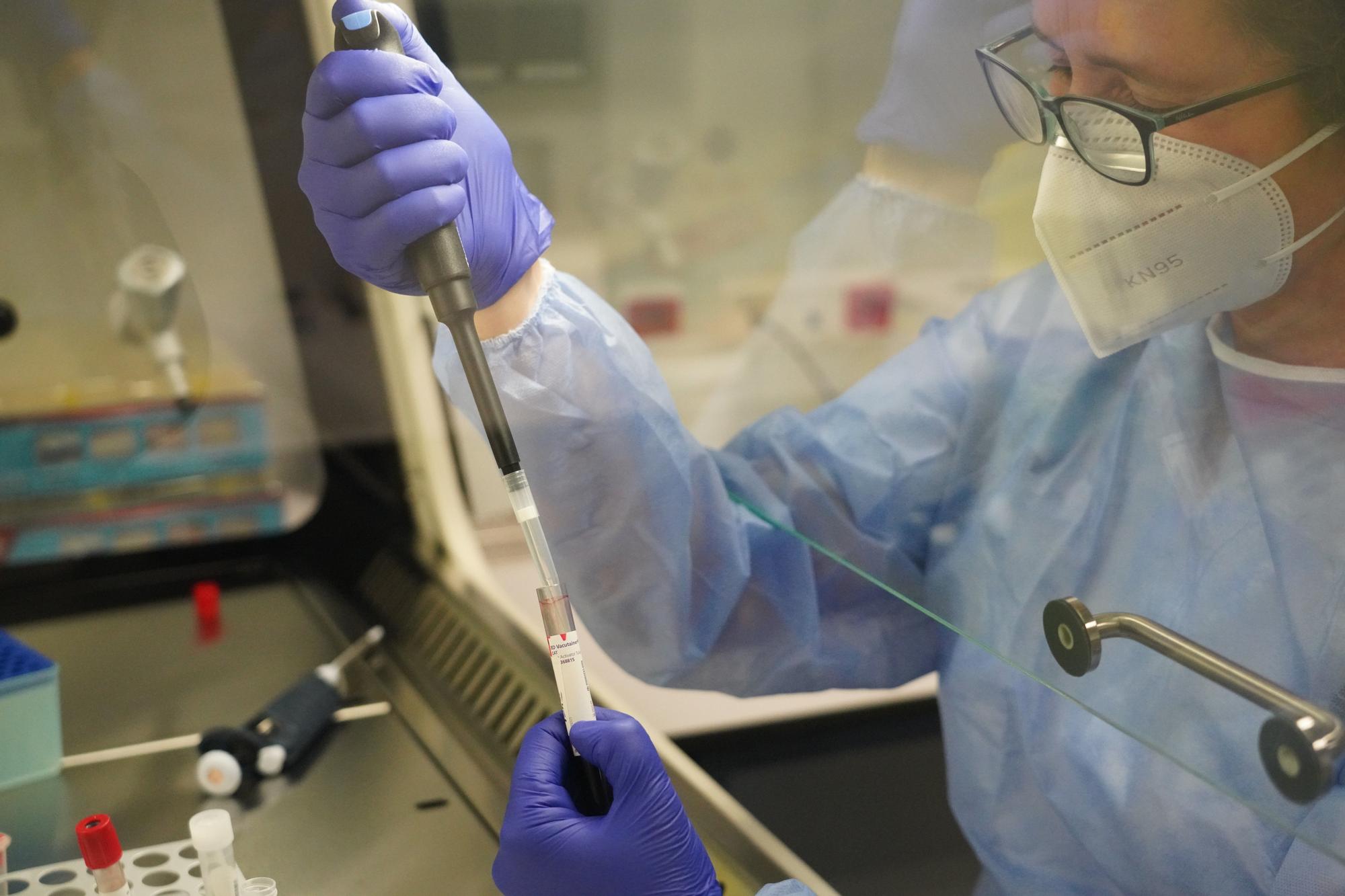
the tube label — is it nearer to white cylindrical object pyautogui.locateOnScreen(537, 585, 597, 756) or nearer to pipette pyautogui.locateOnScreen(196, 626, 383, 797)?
white cylindrical object pyautogui.locateOnScreen(537, 585, 597, 756)

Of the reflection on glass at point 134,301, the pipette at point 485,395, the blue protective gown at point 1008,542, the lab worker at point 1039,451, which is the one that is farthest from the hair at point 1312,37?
the reflection on glass at point 134,301

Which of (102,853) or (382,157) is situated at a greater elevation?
(382,157)

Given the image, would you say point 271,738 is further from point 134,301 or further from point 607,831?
point 134,301

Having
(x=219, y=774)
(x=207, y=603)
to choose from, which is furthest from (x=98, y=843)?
(x=207, y=603)

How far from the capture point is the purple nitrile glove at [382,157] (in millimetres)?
627

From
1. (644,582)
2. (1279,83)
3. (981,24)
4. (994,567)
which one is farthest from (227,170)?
(1279,83)

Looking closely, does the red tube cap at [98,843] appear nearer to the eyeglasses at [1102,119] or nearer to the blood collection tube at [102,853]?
the blood collection tube at [102,853]

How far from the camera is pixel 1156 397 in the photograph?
74 cm

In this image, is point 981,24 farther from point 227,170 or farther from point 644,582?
point 227,170

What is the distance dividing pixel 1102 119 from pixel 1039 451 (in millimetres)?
254

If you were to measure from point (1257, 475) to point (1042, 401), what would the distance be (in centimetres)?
20

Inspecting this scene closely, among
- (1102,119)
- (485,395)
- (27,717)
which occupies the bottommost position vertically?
(27,717)

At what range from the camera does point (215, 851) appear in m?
0.68

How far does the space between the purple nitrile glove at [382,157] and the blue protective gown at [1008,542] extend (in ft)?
0.45
